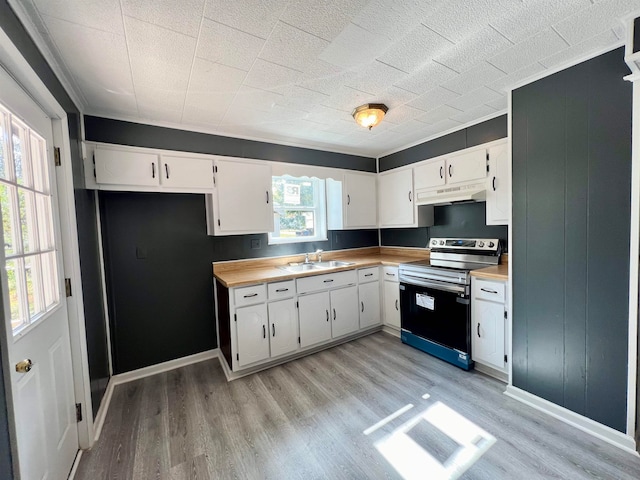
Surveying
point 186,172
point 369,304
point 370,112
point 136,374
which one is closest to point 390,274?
point 369,304

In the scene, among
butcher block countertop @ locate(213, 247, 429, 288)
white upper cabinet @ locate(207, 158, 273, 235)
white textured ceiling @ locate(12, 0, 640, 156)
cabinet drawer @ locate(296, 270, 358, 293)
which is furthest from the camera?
cabinet drawer @ locate(296, 270, 358, 293)

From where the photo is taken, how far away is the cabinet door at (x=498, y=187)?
8.14ft

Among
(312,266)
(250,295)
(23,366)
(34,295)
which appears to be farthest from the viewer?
(312,266)

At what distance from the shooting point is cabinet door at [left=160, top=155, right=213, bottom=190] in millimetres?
2441

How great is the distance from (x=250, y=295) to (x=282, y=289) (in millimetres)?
323

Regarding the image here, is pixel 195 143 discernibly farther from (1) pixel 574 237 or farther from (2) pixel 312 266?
(1) pixel 574 237

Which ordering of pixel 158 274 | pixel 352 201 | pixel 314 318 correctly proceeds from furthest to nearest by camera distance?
pixel 352 201 → pixel 314 318 → pixel 158 274

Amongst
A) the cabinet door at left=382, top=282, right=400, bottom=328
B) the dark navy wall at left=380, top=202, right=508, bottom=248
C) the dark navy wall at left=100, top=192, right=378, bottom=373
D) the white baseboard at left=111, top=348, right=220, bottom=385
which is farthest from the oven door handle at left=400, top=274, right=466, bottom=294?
the white baseboard at left=111, top=348, right=220, bottom=385

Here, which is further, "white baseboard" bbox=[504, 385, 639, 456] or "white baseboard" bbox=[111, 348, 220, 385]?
"white baseboard" bbox=[111, 348, 220, 385]

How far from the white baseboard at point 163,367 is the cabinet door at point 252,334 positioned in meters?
0.62

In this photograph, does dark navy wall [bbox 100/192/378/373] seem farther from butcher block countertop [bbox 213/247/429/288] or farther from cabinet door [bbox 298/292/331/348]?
cabinet door [bbox 298/292/331/348]

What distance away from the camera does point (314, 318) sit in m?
2.89

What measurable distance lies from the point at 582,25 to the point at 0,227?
2.80 meters

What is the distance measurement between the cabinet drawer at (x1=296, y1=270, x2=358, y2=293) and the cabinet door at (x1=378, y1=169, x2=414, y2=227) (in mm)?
990
